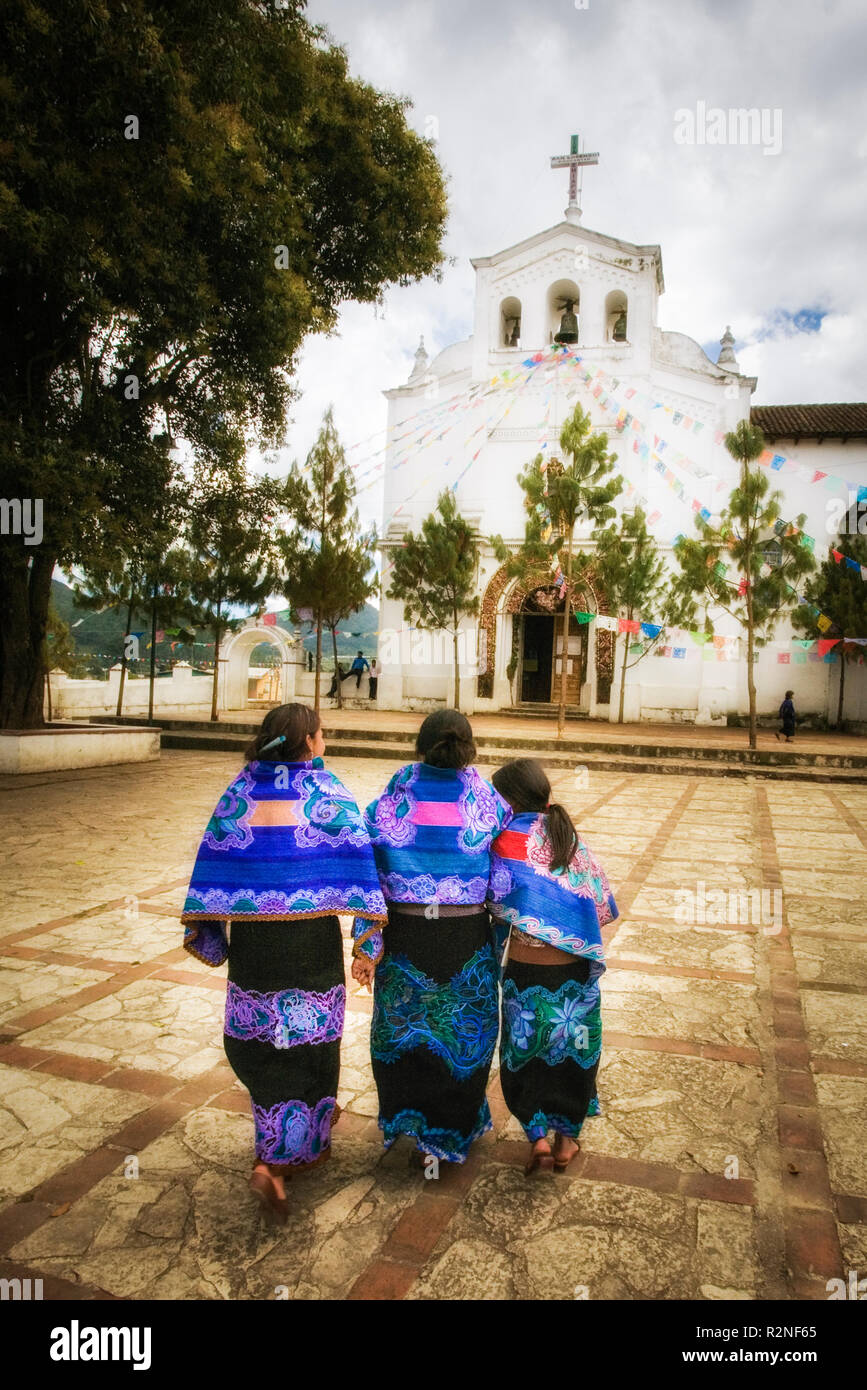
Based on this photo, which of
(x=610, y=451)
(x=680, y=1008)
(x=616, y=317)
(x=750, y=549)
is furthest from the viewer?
(x=616, y=317)

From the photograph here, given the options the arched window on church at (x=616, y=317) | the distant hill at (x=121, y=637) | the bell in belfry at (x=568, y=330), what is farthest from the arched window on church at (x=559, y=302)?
the distant hill at (x=121, y=637)

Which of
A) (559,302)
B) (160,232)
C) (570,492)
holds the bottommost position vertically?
(570,492)

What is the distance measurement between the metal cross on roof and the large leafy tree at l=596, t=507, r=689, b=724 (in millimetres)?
9067

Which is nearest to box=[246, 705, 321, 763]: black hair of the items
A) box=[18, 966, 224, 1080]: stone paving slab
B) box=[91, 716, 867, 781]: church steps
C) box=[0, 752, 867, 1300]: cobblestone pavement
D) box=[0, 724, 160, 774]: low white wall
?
box=[0, 752, 867, 1300]: cobblestone pavement

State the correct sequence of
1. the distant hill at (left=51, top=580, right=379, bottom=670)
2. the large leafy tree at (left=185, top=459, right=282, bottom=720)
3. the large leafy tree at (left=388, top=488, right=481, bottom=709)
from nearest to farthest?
the large leafy tree at (left=185, top=459, right=282, bottom=720) → the large leafy tree at (left=388, top=488, right=481, bottom=709) → the distant hill at (left=51, top=580, right=379, bottom=670)

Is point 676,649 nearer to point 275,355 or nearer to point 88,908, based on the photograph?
point 275,355

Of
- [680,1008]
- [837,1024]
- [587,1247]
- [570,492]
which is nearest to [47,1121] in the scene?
[587,1247]

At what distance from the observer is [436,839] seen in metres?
2.94

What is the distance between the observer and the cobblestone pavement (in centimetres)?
256

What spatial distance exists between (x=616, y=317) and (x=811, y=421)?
6020mm

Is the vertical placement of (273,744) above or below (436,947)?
above

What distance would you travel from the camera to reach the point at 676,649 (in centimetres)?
2289

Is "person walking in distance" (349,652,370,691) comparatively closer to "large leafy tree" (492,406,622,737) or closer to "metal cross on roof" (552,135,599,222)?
"large leafy tree" (492,406,622,737)

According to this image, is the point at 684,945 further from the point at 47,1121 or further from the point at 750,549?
→ the point at 750,549
